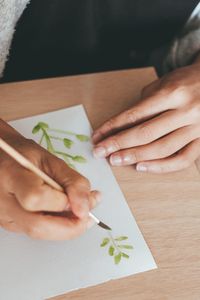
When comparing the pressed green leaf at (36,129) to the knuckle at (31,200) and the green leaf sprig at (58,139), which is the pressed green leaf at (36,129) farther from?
the knuckle at (31,200)

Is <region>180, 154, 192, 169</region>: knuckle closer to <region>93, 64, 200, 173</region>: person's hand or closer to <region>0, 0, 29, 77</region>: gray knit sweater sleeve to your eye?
<region>93, 64, 200, 173</region>: person's hand

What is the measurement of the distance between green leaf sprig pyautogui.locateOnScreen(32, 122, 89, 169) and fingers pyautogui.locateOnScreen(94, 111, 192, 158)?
0.03 metres

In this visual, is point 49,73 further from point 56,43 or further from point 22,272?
point 22,272

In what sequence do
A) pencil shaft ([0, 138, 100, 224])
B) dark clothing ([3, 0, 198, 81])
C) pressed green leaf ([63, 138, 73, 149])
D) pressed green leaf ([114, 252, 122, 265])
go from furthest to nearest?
dark clothing ([3, 0, 198, 81]) < pressed green leaf ([63, 138, 73, 149]) < pressed green leaf ([114, 252, 122, 265]) < pencil shaft ([0, 138, 100, 224])

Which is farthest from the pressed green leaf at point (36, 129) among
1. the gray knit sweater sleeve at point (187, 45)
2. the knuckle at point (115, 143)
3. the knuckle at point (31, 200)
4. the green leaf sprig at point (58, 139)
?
the gray knit sweater sleeve at point (187, 45)

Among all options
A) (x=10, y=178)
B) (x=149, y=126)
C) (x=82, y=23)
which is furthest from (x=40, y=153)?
(x=82, y=23)

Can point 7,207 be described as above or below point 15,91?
below

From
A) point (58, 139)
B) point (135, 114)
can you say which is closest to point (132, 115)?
point (135, 114)

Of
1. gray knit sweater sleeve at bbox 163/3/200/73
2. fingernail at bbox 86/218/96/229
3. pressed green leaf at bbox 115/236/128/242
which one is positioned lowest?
pressed green leaf at bbox 115/236/128/242

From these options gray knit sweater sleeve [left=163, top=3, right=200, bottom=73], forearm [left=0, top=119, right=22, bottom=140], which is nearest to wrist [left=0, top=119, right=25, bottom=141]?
forearm [left=0, top=119, right=22, bottom=140]

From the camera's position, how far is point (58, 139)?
0.63 m

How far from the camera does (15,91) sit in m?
0.68

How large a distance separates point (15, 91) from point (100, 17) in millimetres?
211

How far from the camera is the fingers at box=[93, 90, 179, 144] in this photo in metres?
0.63
